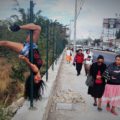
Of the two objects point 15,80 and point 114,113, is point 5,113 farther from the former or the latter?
point 15,80

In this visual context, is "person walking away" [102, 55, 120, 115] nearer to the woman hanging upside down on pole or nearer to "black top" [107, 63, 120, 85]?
"black top" [107, 63, 120, 85]

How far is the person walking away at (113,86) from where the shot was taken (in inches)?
344

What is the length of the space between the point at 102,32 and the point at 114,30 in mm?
5297

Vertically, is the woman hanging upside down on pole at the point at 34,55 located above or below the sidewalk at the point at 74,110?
above

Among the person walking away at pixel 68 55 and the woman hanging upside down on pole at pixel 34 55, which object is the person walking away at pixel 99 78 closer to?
the woman hanging upside down on pole at pixel 34 55

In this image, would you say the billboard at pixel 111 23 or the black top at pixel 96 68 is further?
the billboard at pixel 111 23

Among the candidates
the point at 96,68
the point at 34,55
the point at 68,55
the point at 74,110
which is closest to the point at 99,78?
the point at 96,68

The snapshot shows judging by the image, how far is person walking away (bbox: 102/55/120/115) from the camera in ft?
28.7

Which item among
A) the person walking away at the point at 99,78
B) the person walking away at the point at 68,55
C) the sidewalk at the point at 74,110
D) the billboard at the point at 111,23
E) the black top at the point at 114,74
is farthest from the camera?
the billboard at the point at 111,23

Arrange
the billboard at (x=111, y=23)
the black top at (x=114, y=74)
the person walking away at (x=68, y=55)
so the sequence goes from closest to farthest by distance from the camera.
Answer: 1. the black top at (x=114, y=74)
2. the person walking away at (x=68, y=55)
3. the billboard at (x=111, y=23)

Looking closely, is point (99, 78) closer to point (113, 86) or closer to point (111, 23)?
point (113, 86)

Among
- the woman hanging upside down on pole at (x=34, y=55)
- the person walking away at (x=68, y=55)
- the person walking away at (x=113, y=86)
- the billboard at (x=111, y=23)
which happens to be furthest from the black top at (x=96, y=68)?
the billboard at (x=111, y=23)

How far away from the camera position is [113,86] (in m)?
8.80

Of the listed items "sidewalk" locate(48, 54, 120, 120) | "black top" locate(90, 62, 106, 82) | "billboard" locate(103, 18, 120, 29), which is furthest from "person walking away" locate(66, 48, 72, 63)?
"billboard" locate(103, 18, 120, 29)
